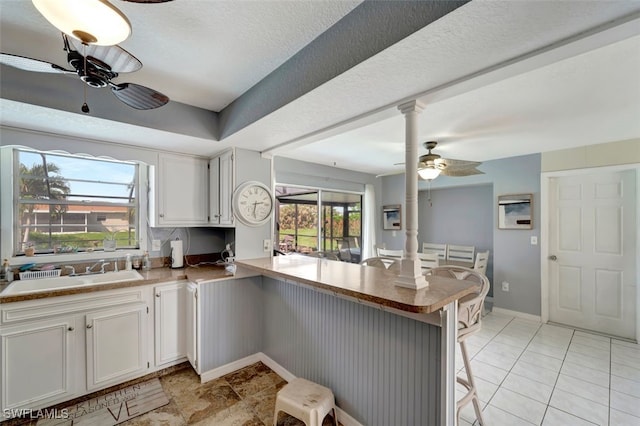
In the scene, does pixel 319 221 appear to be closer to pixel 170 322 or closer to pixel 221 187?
pixel 221 187

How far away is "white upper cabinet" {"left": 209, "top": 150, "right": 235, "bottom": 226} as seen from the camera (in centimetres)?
267

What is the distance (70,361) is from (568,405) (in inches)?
150

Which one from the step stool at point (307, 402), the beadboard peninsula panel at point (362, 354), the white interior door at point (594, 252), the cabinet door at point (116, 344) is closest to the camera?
the beadboard peninsula panel at point (362, 354)

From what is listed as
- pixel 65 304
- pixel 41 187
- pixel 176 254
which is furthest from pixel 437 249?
pixel 41 187

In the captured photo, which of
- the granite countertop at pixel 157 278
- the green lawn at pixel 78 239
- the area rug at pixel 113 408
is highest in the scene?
the green lawn at pixel 78 239

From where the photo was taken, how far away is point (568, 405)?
2.07 m

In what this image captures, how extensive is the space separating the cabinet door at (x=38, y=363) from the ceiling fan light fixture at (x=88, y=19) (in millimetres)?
2084

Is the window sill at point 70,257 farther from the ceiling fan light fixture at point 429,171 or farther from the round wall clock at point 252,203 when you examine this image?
the ceiling fan light fixture at point 429,171

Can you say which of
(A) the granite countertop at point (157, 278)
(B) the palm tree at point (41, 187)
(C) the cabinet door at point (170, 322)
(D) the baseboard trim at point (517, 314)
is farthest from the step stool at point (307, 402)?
(D) the baseboard trim at point (517, 314)

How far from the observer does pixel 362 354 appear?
1800 mm

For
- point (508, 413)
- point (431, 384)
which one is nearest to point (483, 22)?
point (431, 384)

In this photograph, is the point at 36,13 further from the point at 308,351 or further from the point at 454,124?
the point at 454,124

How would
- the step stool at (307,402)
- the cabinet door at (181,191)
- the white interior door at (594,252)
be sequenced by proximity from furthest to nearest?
1. the white interior door at (594,252)
2. the cabinet door at (181,191)
3. the step stool at (307,402)

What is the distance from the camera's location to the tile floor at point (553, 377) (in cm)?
197
